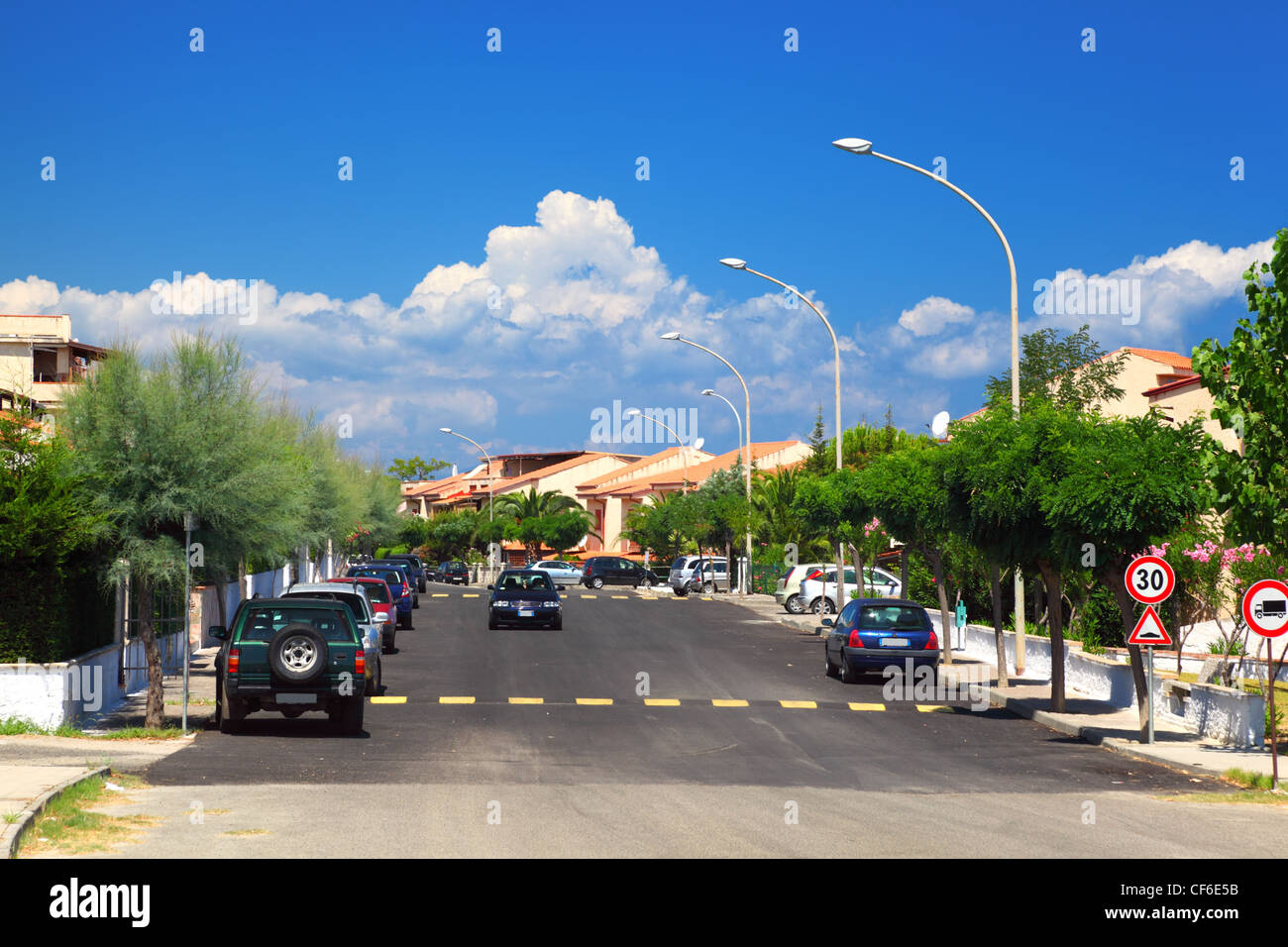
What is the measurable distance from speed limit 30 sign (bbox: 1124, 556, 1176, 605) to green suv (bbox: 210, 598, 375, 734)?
9.88 meters

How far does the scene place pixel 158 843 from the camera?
32.7 feet

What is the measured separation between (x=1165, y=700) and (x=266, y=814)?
47.8 ft

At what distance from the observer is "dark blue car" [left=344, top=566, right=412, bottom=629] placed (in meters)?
39.3

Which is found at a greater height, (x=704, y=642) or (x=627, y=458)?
(x=627, y=458)

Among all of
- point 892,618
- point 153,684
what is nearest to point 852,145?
point 892,618

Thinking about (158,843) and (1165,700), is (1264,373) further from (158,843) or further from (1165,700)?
(158,843)

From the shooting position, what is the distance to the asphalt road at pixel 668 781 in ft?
34.7

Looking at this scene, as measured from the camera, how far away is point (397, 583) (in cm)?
4038

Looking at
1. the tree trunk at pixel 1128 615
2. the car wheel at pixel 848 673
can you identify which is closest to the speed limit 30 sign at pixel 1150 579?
the tree trunk at pixel 1128 615

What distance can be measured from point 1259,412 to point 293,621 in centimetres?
1242

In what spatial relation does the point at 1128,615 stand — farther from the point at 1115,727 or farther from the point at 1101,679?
the point at 1101,679

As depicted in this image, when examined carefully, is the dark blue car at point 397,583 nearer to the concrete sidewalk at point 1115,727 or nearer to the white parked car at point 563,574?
the concrete sidewalk at point 1115,727

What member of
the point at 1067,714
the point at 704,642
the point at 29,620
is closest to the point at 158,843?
the point at 29,620

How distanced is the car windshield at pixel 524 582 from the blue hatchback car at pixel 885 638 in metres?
15.7
